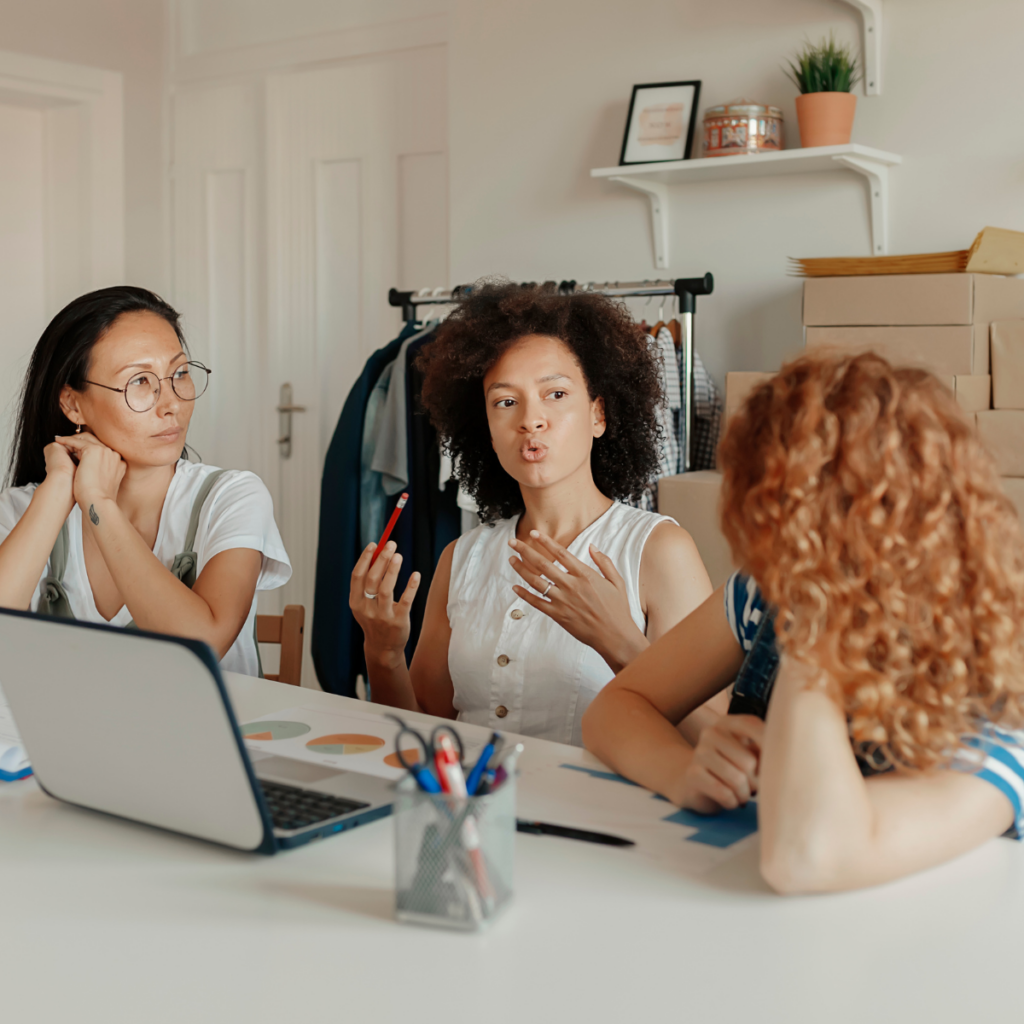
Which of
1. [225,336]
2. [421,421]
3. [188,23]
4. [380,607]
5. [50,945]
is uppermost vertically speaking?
[188,23]

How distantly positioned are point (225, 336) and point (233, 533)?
7.69 ft

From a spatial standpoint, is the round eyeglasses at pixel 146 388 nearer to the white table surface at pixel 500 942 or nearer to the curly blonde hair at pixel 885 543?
the white table surface at pixel 500 942

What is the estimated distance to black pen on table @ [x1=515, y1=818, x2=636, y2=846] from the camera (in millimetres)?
992

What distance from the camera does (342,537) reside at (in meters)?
3.08

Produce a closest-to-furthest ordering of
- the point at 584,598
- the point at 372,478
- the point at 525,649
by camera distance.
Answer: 1. the point at 584,598
2. the point at 525,649
3. the point at 372,478

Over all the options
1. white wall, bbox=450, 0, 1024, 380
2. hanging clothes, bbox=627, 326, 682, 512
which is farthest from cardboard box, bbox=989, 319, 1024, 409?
hanging clothes, bbox=627, 326, 682, 512

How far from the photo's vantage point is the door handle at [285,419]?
3891mm

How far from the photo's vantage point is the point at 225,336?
407cm

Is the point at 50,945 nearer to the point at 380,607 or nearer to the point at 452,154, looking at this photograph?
the point at 380,607

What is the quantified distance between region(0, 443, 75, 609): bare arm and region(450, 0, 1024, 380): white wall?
1.65 metres

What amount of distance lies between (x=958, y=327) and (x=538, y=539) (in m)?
1.16

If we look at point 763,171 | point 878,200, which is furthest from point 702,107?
point 878,200

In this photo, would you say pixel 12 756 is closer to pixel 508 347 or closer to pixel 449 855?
pixel 449 855

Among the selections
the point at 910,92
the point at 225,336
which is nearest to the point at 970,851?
the point at 910,92
